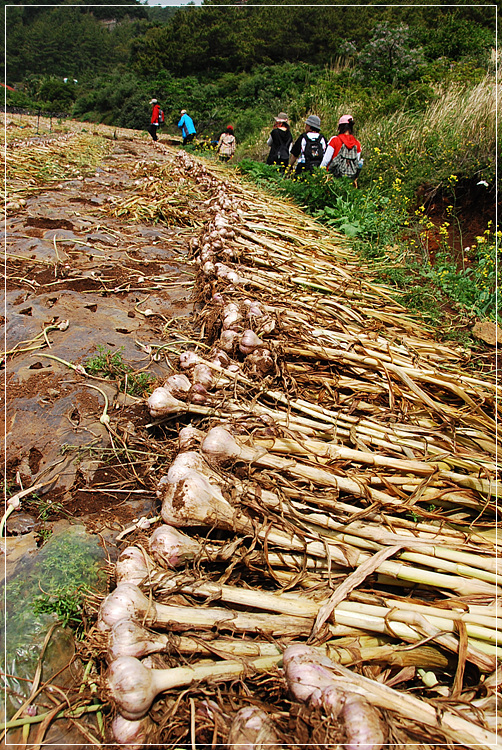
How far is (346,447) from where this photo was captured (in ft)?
6.15

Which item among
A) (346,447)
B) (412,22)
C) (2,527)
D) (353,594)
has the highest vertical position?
(412,22)

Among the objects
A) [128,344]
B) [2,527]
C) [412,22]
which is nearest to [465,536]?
[2,527]

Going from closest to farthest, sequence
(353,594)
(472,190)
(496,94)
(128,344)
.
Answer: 1. (353,594)
2. (128,344)
3. (472,190)
4. (496,94)

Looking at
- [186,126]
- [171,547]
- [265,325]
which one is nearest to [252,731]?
[171,547]

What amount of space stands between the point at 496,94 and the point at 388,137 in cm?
177

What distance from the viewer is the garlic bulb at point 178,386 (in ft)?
6.70

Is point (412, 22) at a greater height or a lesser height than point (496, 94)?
greater

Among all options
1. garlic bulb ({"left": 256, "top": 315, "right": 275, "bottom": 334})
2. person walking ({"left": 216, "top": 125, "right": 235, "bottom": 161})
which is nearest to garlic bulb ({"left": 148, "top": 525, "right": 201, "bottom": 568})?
garlic bulb ({"left": 256, "top": 315, "right": 275, "bottom": 334})

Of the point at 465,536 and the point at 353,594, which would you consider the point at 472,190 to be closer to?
the point at 465,536

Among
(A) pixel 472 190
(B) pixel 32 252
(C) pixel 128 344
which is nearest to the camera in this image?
(C) pixel 128 344

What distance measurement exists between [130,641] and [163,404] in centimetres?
107

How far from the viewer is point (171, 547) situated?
1392 millimetres

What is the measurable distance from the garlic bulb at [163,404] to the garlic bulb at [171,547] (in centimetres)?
67

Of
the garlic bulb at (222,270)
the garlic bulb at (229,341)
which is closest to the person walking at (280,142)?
the garlic bulb at (222,270)
